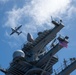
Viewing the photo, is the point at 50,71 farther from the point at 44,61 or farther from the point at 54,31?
the point at 54,31

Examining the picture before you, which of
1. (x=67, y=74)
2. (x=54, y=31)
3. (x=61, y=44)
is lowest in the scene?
(x=67, y=74)

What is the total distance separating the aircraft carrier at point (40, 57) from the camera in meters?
41.5

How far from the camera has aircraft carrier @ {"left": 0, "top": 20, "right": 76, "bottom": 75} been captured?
41481 millimetres

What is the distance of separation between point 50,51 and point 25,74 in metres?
4.42

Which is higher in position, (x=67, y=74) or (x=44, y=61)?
(x=44, y=61)

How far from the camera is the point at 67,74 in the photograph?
40875mm

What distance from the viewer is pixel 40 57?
4441 centimetres

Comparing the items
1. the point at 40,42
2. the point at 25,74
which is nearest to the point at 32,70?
the point at 25,74

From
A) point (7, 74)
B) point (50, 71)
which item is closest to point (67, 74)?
point (50, 71)

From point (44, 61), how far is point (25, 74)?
2.94m

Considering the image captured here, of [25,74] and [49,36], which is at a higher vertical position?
[49,36]

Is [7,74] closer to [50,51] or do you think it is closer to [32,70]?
[32,70]

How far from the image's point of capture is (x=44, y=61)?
1700 inches

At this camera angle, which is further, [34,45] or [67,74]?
[34,45]
